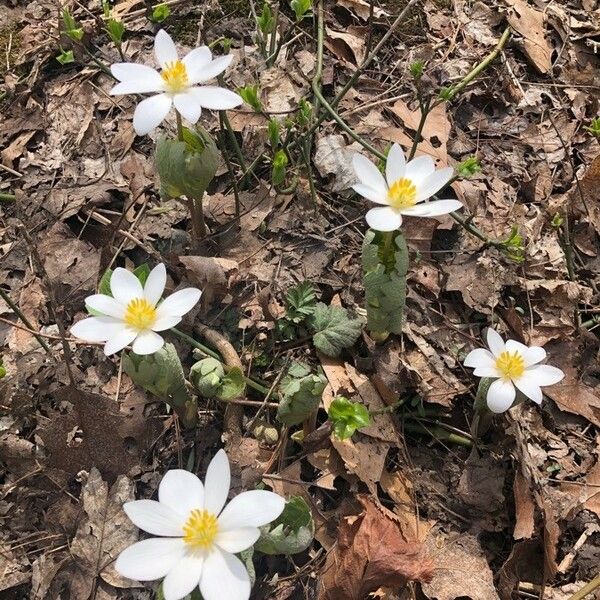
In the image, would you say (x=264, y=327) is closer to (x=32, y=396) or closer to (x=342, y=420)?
(x=342, y=420)

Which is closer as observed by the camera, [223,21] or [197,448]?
[197,448]

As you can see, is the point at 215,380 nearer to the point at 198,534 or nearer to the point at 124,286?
the point at 124,286

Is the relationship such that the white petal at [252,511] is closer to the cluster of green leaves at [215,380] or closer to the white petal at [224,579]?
the white petal at [224,579]

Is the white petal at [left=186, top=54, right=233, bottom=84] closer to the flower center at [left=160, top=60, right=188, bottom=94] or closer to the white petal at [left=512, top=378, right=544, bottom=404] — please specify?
the flower center at [left=160, top=60, right=188, bottom=94]

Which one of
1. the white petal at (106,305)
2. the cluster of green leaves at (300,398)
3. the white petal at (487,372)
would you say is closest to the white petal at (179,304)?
the white petal at (106,305)

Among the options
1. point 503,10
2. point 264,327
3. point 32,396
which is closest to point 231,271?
point 264,327
